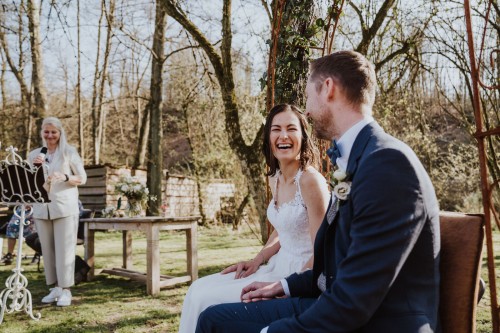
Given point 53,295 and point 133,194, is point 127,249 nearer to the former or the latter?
point 133,194

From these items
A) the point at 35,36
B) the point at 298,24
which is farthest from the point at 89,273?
the point at 35,36

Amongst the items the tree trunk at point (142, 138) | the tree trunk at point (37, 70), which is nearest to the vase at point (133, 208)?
the tree trunk at point (37, 70)

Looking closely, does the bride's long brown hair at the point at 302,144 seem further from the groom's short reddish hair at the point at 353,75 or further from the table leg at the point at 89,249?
the table leg at the point at 89,249

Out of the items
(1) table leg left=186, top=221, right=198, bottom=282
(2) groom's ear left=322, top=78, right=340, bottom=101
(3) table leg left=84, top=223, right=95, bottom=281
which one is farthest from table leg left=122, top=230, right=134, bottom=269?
(2) groom's ear left=322, top=78, right=340, bottom=101

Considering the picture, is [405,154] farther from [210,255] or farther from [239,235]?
[239,235]

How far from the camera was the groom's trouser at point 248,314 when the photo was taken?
1.70 m

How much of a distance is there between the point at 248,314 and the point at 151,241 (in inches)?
140

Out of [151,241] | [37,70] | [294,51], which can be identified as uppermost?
[37,70]

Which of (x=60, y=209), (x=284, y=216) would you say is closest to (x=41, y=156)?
(x=60, y=209)

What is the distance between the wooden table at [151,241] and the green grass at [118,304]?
0.42 feet

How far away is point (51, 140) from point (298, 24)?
2.87m

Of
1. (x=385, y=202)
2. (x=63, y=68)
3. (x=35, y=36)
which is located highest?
(x=63, y=68)

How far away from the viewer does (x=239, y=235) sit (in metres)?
11.1

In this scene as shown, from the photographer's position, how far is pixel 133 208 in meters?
6.10
